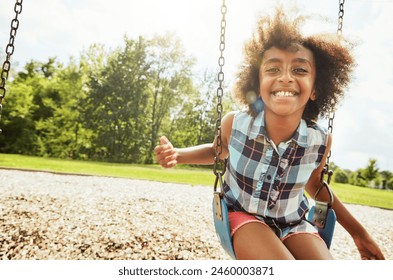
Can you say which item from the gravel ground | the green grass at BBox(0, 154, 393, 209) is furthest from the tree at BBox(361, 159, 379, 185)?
the gravel ground

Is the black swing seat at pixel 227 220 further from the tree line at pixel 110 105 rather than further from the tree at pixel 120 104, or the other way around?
the tree at pixel 120 104

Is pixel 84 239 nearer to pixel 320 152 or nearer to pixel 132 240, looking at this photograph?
pixel 132 240

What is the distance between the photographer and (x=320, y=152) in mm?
1318

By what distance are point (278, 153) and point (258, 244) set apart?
332 mm

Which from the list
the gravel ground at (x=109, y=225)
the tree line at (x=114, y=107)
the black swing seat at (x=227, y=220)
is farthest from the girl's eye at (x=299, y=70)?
the tree line at (x=114, y=107)

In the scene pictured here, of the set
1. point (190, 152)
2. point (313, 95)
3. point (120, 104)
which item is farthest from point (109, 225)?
point (120, 104)

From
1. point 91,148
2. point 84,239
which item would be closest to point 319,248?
point 84,239

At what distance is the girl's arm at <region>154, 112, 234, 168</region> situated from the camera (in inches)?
49.8

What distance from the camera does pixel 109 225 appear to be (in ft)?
8.89

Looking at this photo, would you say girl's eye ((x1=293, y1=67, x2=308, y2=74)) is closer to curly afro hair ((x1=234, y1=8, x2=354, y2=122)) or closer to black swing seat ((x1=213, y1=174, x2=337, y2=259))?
curly afro hair ((x1=234, y1=8, x2=354, y2=122))

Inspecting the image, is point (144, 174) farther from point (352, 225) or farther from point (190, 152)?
point (352, 225)

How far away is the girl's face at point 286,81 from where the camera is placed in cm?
121

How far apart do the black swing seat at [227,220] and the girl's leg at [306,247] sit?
7 cm

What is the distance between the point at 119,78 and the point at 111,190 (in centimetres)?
854
